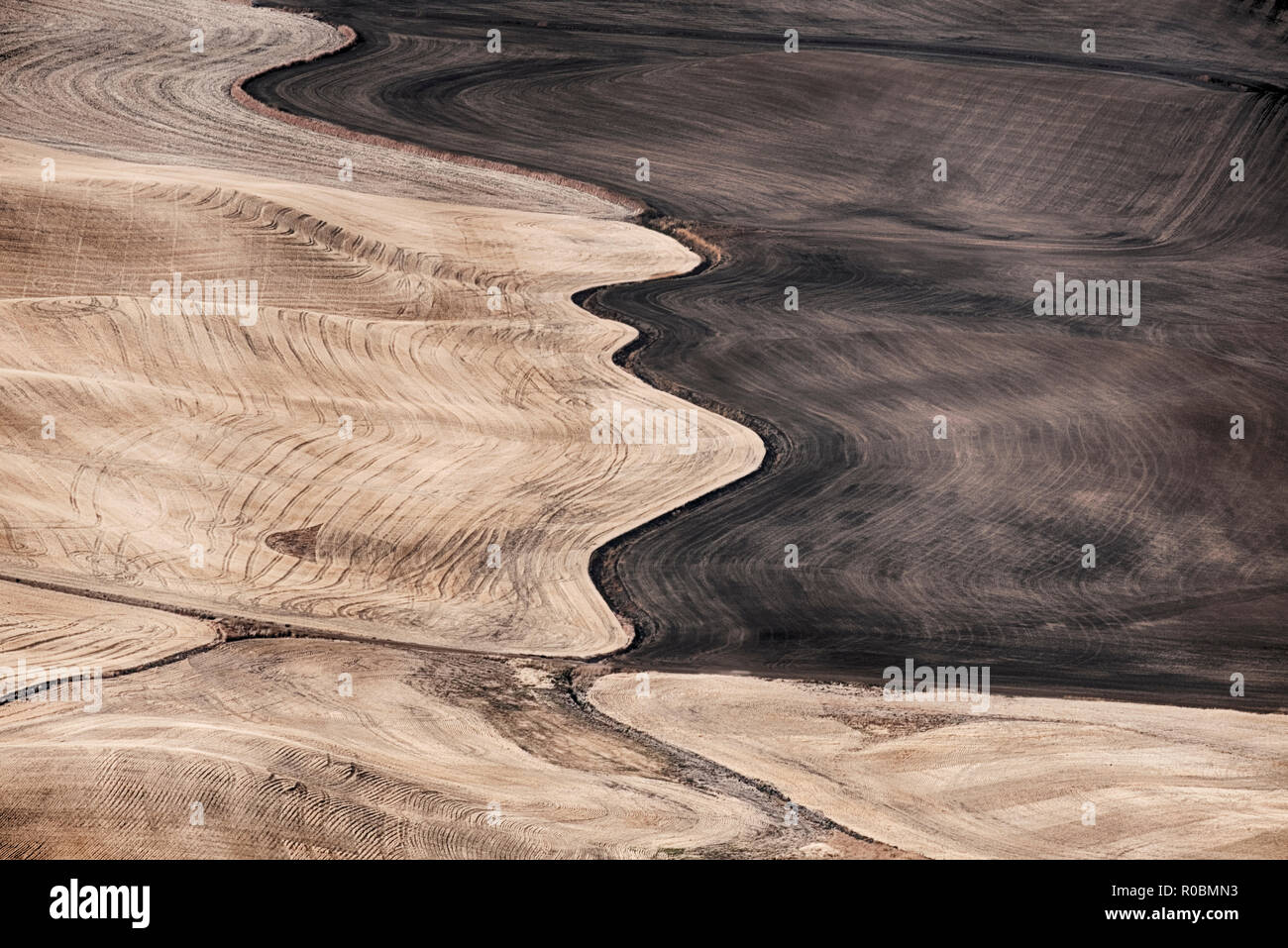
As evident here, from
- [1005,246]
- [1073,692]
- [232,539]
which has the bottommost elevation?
[1073,692]

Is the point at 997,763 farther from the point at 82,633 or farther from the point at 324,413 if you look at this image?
the point at 324,413

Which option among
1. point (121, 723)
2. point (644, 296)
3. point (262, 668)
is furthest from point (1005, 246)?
point (121, 723)

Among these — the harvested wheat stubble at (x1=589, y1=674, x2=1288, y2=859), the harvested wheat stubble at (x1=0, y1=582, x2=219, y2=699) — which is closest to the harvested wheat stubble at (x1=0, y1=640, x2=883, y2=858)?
the harvested wheat stubble at (x1=0, y1=582, x2=219, y2=699)

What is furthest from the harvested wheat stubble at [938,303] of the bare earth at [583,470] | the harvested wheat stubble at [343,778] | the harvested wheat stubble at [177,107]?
the harvested wheat stubble at [343,778]

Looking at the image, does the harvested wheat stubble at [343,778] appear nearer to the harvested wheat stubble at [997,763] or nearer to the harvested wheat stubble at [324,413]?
the harvested wheat stubble at [997,763]

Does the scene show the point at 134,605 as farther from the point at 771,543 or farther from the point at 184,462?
the point at 771,543

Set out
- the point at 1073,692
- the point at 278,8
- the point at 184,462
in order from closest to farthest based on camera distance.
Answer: the point at 1073,692
the point at 184,462
the point at 278,8
